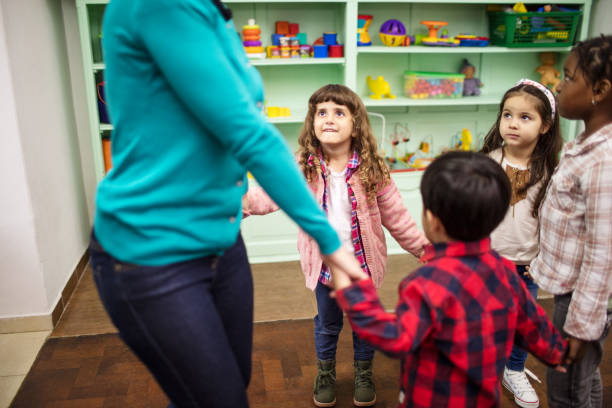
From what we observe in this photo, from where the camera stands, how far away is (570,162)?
51.8 inches

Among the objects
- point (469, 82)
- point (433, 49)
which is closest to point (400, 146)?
point (469, 82)

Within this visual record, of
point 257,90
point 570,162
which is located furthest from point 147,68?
point 570,162

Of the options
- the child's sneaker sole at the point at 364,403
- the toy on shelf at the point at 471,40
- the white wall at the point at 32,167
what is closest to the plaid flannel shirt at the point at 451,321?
the child's sneaker sole at the point at 364,403

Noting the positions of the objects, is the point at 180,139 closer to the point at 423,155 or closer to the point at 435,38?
the point at 435,38

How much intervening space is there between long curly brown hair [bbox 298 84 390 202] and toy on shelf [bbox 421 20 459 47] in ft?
5.78

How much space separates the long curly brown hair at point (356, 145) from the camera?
1.72m

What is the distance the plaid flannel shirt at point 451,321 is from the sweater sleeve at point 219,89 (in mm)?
217

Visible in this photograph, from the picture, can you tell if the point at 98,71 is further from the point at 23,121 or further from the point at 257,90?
the point at 257,90

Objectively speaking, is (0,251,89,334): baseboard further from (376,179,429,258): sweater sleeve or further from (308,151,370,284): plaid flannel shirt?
(376,179,429,258): sweater sleeve

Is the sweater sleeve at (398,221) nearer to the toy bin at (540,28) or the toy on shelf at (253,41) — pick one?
the toy on shelf at (253,41)

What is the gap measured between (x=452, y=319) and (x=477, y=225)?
0.60 ft

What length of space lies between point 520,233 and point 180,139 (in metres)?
1.33

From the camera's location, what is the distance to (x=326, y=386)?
1895 millimetres

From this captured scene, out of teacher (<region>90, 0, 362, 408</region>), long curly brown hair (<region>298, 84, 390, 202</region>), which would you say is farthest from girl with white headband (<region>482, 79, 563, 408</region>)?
teacher (<region>90, 0, 362, 408</region>)
